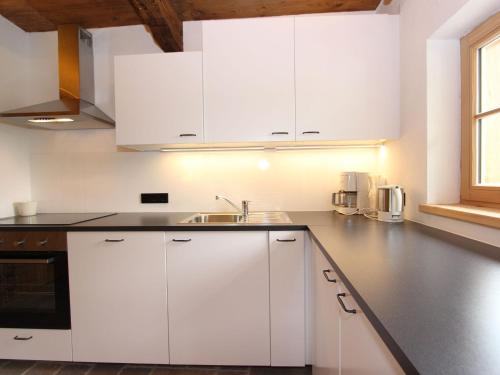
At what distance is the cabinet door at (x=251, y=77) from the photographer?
1.72 meters

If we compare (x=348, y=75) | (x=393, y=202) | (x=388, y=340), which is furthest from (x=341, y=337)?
(x=348, y=75)

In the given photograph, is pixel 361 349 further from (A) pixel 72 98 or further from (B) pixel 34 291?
(A) pixel 72 98

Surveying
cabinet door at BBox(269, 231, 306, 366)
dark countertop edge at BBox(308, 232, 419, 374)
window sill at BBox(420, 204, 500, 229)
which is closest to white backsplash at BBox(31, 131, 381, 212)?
cabinet door at BBox(269, 231, 306, 366)

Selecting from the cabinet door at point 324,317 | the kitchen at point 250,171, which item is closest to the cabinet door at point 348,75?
the kitchen at point 250,171

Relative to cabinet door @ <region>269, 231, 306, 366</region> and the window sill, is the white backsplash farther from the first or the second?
the window sill

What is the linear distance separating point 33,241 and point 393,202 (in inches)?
84.4

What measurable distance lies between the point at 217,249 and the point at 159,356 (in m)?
0.73

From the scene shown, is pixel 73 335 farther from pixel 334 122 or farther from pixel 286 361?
pixel 334 122

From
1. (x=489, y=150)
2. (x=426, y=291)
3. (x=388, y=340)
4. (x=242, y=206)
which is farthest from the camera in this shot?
(x=242, y=206)

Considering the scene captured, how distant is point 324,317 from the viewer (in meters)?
1.18

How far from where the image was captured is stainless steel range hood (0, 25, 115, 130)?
1.79 meters

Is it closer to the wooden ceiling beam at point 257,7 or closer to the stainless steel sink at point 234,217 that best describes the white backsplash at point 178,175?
the stainless steel sink at point 234,217

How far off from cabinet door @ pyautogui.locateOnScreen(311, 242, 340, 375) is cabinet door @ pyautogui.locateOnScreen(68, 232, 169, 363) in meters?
0.86

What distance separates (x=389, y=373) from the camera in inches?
22.4
